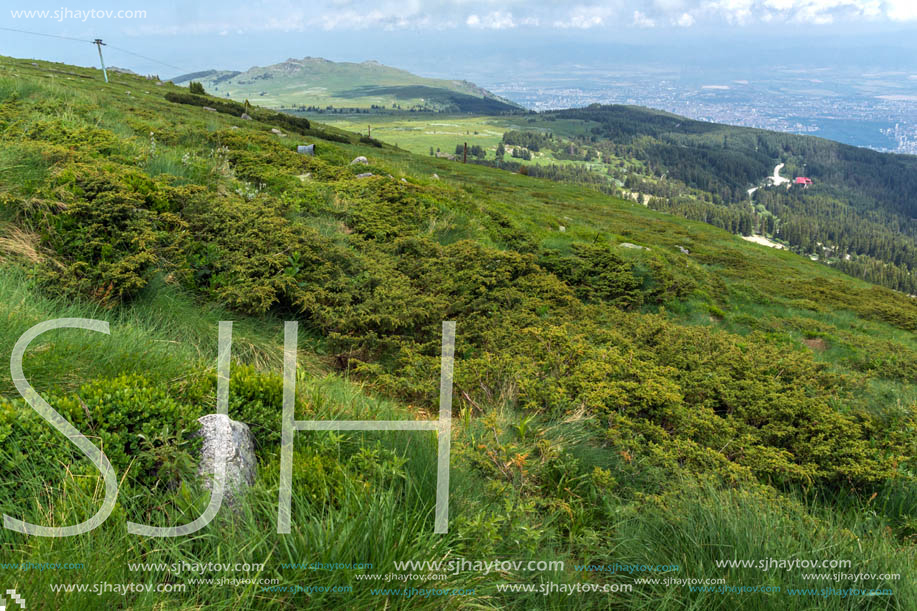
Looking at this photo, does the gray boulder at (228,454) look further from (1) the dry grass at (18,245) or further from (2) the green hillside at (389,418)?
(1) the dry grass at (18,245)

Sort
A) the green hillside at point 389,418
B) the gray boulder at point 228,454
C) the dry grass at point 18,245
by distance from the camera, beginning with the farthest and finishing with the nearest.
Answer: the dry grass at point 18,245
the gray boulder at point 228,454
the green hillside at point 389,418

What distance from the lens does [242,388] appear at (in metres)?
3.76

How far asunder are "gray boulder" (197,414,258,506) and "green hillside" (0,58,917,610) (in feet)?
0.34

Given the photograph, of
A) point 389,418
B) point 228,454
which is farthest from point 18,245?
point 389,418

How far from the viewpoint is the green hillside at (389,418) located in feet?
8.15

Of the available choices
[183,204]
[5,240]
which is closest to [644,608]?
[5,240]

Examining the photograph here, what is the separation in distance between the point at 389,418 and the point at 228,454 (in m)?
1.44

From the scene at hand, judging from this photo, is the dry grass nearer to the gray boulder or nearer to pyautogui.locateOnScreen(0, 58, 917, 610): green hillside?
pyautogui.locateOnScreen(0, 58, 917, 610): green hillside

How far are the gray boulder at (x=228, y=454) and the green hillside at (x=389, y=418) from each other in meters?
0.10

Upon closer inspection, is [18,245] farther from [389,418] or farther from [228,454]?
[389,418]

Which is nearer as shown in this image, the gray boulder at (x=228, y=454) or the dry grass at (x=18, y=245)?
the gray boulder at (x=228, y=454)

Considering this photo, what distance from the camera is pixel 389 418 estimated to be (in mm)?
4172

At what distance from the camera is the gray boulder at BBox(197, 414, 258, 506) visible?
283 cm

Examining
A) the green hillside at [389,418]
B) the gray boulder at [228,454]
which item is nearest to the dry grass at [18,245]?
the green hillside at [389,418]
